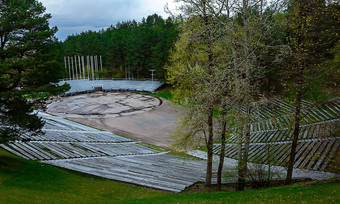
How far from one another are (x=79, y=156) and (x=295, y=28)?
1699 centimetres

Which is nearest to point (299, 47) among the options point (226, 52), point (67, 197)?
point (226, 52)

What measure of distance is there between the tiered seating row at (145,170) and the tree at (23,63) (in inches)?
175

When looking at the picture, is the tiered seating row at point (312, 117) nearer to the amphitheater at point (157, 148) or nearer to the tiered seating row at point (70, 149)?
the amphitheater at point (157, 148)

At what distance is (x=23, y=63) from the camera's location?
1282cm

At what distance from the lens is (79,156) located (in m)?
18.8

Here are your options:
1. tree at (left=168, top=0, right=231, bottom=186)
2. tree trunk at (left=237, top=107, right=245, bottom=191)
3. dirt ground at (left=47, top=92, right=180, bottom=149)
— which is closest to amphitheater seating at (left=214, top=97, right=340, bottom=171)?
tree trunk at (left=237, top=107, right=245, bottom=191)

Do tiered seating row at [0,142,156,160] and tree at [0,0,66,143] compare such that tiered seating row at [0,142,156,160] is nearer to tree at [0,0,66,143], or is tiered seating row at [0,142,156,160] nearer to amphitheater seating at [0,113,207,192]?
amphitheater seating at [0,113,207,192]

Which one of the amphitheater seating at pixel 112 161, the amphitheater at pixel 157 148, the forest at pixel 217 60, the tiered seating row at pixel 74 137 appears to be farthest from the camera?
the tiered seating row at pixel 74 137

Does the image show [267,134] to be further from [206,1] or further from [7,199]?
[7,199]

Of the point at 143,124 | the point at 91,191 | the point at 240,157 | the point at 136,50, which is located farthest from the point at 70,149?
the point at 136,50

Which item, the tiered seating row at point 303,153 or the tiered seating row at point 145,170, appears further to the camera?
the tiered seating row at point 303,153

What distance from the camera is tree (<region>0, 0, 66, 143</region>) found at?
12.8 m

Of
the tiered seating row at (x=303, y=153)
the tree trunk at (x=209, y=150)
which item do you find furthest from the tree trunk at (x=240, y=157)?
the tiered seating row at (x=303, y=153)

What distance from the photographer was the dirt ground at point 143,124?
1168 inches
